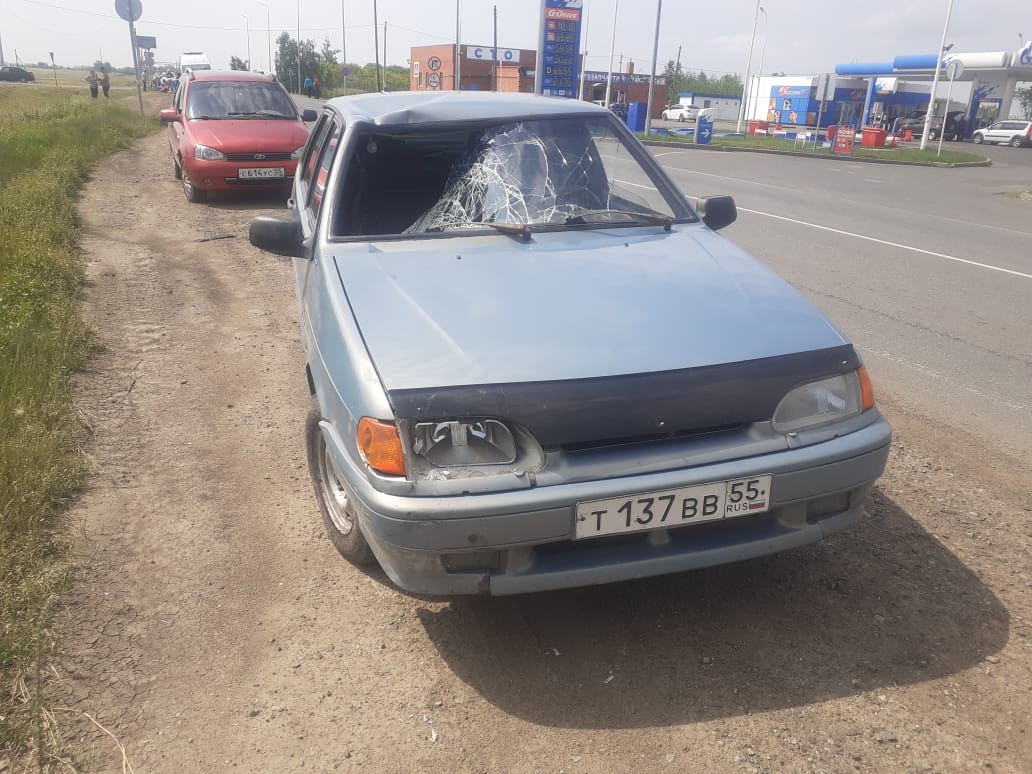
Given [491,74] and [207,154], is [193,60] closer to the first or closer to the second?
[491,74]

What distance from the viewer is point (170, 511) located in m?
3.53

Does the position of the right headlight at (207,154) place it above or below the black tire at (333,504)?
above

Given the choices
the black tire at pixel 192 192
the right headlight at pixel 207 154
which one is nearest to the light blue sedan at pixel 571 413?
the right headlight at pixel 207 154

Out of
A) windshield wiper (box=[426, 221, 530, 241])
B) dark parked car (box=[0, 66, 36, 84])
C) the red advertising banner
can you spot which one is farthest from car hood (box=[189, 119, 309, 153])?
dark parked car (box=[0, 66, 36, 84])

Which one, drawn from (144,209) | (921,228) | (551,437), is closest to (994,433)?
(551,437)

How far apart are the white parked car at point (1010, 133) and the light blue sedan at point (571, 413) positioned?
4915 cm

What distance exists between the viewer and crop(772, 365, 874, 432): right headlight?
2.55m

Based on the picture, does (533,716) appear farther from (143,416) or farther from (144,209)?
(144,209)

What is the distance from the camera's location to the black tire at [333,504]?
2.93m

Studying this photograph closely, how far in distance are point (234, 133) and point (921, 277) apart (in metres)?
8.75

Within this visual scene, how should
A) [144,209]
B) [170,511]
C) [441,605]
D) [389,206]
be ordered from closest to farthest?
1. [441,605]
2. [170,511]
3. [389,206]
4. [144,209]

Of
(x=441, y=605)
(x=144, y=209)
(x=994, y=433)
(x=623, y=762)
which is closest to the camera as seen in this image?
(x=623, y=762)

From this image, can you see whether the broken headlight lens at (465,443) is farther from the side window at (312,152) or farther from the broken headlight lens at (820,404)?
the side window at (312,152)

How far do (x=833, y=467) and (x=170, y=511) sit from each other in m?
2.65
